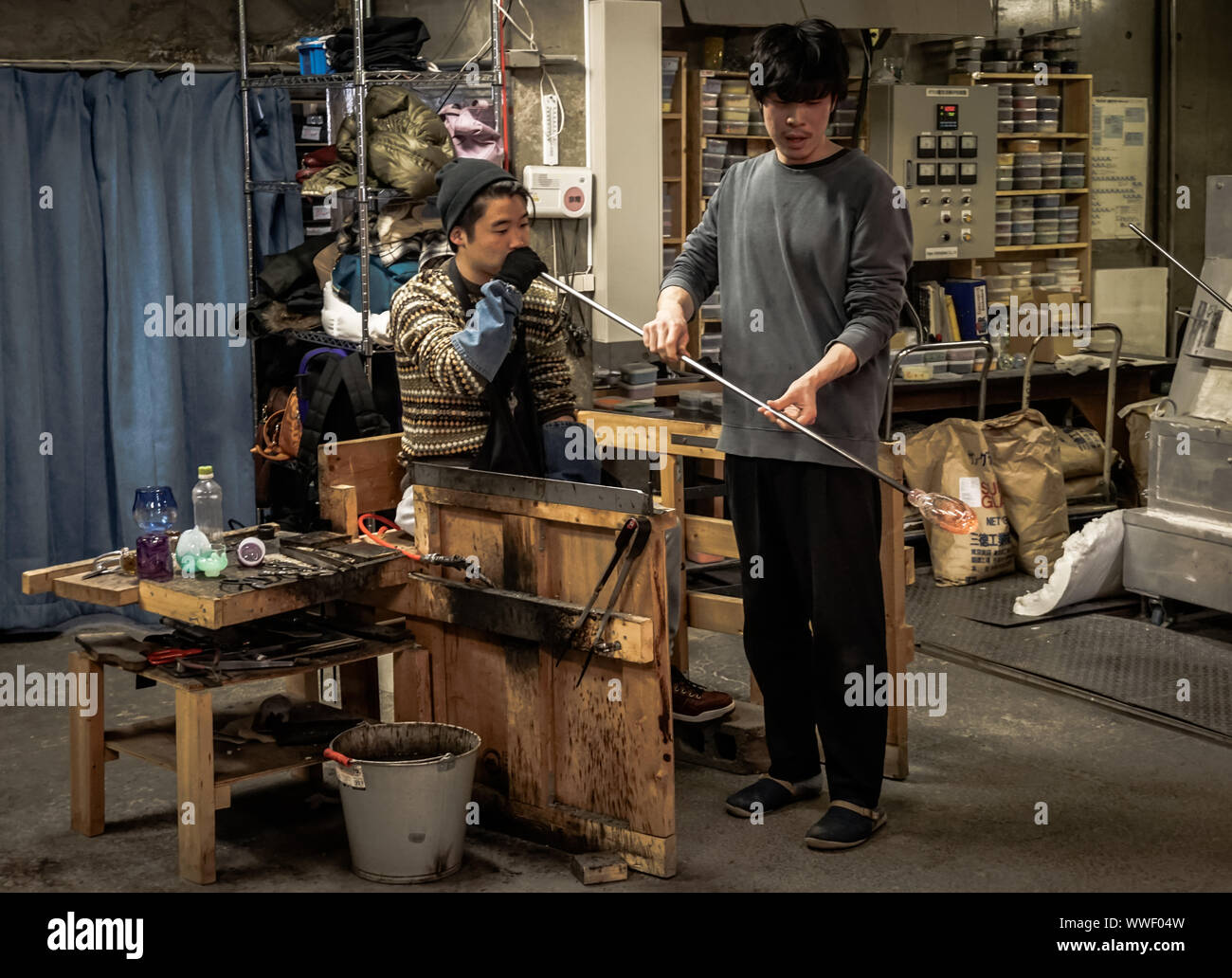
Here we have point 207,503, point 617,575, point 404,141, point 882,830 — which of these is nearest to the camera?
point 617,575

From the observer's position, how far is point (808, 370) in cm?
342

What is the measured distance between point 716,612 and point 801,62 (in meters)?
1.68

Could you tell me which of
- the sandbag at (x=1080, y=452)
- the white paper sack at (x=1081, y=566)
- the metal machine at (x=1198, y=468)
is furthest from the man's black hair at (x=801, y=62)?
the sandbag at (x=1080, y=452)

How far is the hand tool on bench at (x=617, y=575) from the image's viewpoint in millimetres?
3258

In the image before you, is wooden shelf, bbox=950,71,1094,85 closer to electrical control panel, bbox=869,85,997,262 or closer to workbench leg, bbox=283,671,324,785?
electrical control panel, bbox=869,85,997,262

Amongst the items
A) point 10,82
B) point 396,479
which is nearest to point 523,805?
point 396,479

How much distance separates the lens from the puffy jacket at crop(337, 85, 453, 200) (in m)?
5.30

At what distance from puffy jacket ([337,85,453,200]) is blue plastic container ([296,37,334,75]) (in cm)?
26

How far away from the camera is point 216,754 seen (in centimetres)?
353

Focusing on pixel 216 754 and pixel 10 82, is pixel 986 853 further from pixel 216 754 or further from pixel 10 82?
pixel 10 82

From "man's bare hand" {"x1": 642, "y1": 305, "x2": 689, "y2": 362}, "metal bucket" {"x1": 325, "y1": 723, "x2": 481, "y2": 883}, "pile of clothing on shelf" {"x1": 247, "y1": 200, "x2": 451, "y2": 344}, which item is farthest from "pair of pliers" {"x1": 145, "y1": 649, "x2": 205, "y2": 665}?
"pile of clothing on shelf" {"x1": 247, "y1": 200, "x2": 451, "y2": 344}

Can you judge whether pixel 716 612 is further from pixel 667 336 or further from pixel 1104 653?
pixel 1104 653

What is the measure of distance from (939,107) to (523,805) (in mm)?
5074

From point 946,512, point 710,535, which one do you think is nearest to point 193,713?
point 710,535
